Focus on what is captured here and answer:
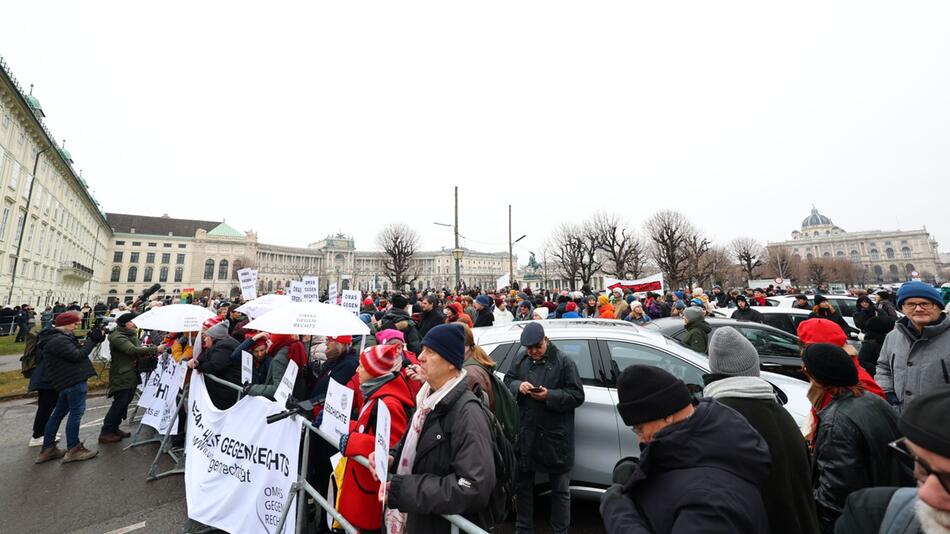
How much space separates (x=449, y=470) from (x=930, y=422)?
1.90 metres

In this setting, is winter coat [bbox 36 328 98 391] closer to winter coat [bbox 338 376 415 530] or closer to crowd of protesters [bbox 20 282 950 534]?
crowd of protesters [bbox 20 282 950 534]

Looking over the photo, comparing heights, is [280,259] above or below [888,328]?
above

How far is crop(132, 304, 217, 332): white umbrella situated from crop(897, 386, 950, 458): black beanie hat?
725 cm

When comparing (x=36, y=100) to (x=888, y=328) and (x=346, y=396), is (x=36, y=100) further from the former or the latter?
(x=888, y=328)

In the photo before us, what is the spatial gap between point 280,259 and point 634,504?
13103cm

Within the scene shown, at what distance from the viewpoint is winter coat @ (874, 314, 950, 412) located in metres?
3.34

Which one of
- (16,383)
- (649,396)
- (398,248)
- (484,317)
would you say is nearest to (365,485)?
(649,396)

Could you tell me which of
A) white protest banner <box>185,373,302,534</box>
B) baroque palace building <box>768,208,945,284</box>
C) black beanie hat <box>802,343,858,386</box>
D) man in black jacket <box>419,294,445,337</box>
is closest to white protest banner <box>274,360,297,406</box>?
white protest banner <box>185,373,302,534</box>

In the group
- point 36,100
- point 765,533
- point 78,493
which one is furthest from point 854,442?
point 36,100

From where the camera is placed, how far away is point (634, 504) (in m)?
1.49

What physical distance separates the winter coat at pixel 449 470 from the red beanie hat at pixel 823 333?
3.41 metres

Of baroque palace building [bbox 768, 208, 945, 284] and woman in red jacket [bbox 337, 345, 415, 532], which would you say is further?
baroque palace building [bbox 768, 208, 945, 284]

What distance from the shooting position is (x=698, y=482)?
4.34 feet

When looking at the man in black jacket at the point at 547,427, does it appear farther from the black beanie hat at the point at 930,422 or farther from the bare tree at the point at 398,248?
the bare tree at the point at 398,248
